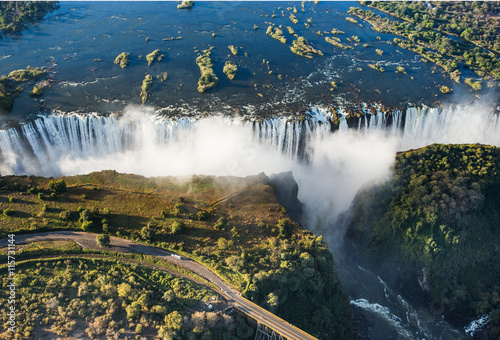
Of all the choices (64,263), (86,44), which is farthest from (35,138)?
(86,44)

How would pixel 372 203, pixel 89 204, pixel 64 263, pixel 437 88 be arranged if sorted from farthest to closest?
pixel 437 88 → pixel 372 203 → pixel 89 204 → pixel 64 263

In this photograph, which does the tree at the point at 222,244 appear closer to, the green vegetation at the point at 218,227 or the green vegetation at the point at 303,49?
the green vegetation at the point at 218,227

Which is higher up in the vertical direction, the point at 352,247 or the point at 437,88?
the point at 437,88

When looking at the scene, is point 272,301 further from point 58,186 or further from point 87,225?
point 58,186

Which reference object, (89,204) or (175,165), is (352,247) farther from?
(89,204)

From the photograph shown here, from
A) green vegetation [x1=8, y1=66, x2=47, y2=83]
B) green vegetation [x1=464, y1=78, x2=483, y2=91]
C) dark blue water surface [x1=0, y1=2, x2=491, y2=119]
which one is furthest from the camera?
green vegetation [x1=464, y1=78, x2=483, y2=91]

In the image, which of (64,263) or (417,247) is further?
(417,247)

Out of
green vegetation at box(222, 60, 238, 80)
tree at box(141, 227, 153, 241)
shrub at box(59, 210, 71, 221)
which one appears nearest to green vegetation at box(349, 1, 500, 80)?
green vegetation at box(222, 60, 238, 80)

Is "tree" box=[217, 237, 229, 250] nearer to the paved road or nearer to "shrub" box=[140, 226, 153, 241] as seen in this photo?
the paved road
